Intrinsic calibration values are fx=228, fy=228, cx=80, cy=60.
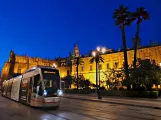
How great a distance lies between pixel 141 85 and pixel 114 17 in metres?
16.3

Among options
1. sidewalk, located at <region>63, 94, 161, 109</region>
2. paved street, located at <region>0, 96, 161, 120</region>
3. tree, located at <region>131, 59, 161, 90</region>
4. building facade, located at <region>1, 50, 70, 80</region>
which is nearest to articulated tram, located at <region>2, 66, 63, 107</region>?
paved street, located at <region>0, 96, 161, 120</region>

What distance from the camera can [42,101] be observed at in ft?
58.4

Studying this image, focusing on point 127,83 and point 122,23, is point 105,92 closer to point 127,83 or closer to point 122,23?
point 127,83

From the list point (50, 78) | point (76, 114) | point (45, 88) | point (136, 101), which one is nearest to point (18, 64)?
point (136, 101)

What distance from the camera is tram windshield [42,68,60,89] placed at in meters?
Answer: 18.4

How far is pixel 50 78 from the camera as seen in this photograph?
1873 cm

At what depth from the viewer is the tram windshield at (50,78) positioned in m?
18.4

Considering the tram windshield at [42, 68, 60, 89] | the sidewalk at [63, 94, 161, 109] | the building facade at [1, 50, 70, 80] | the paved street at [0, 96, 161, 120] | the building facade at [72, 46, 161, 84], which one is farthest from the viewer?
the building facade at [1, 50, 70, 80]

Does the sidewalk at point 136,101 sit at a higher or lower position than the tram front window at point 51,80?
lower

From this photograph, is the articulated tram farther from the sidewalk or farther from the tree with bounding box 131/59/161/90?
the tree with bounding box 131/59/161/90

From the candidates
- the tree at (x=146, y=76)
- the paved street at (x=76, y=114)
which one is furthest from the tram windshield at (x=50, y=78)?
the tree at (x=146, y=76)

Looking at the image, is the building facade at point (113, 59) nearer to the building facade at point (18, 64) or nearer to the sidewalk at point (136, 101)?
the sidewalk at point (136, 101)

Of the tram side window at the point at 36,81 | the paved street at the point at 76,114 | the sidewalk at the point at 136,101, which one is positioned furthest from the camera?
the sidewalk at the point at 136,101

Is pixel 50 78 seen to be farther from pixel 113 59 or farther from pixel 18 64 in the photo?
pixel 18 64
